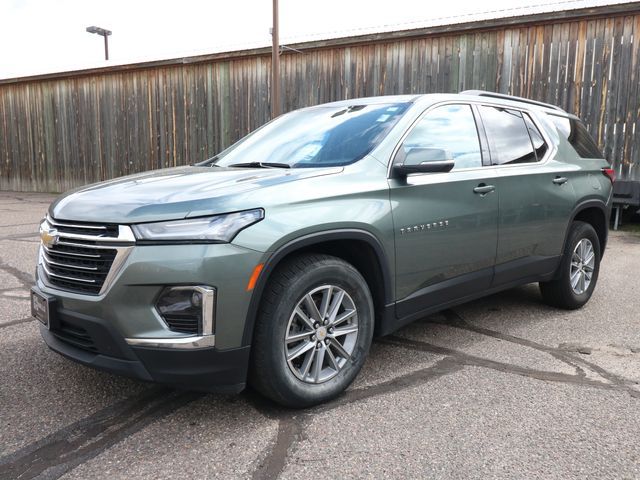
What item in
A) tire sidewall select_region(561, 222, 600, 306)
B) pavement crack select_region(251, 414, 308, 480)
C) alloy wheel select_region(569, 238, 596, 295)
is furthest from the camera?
alloy wheel select_region(569, 238, 596, 295)

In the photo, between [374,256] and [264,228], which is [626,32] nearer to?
[374,256]

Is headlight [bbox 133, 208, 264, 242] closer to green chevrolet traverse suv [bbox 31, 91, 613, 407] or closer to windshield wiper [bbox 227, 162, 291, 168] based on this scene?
green chevrolet traverse suv [bbox 31, 91, 613, 407]

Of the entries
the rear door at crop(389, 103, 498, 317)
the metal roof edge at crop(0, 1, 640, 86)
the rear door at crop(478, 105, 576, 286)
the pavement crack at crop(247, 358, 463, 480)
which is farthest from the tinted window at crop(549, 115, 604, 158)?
the metal roof edge at crop(0, 1, 640, 86)

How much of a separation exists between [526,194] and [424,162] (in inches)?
52.0

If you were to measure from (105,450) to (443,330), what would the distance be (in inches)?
105

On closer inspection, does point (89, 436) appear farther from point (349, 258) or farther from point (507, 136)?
point (507, 136)

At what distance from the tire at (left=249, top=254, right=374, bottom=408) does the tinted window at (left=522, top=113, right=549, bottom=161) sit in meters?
2.25

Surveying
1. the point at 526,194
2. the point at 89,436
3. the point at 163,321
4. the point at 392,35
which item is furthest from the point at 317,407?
the point at 392,35

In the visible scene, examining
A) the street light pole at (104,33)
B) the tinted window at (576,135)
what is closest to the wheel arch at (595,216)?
the tinted window at (576,135)

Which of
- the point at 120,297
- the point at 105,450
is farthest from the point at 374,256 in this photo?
the point at 105,450

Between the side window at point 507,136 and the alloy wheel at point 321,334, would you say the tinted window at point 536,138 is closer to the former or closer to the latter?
the side window at point 507,136

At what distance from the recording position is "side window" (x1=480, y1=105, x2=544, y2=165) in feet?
13.2

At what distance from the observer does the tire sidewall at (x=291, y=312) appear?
2.65 meters

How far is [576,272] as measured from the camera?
190 inches
